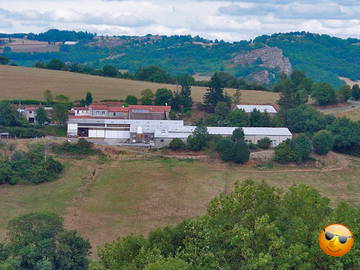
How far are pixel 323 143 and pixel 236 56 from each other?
9346 cm

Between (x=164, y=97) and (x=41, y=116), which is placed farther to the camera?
(x=164, y=97)

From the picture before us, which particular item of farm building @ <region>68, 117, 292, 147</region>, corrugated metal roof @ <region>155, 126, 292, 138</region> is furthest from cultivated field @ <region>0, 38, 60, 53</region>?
→ corrugated metal roof @ <region>155, 126, 292, 138</region>

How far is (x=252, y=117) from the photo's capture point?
48125 mm

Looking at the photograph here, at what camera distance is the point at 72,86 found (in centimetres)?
6109

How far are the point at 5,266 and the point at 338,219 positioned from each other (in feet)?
36.5

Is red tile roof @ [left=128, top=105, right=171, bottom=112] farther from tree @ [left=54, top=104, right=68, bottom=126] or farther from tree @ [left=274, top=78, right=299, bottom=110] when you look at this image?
tree @ [left=274, top=78, right=299, bottom=110]

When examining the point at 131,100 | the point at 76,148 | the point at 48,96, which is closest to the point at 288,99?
the point at 131,100

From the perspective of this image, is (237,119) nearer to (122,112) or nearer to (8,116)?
(122,112)

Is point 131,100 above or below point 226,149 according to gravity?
above

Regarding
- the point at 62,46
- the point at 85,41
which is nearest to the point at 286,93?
the point at 62,46

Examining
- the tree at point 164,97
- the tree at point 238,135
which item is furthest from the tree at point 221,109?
the tree at point 238,135

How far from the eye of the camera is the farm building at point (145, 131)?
4375 cm

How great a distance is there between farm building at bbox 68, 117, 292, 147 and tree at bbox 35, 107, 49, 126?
2665mm

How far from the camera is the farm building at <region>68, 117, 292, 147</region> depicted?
43.8m
